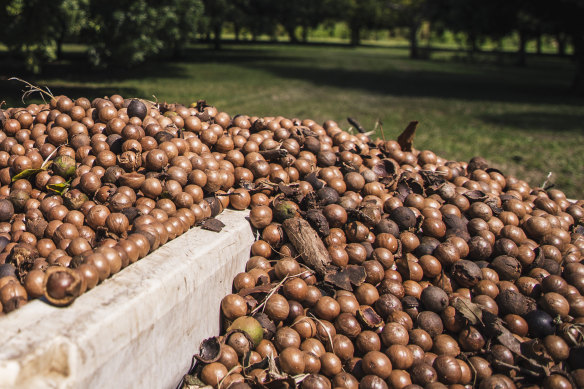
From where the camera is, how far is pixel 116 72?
21359 millimetres

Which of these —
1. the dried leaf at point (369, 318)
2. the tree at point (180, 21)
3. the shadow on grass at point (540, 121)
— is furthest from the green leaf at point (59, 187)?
the tree at point (180, 21)

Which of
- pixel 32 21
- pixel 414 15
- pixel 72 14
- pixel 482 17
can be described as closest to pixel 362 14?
pixel 414 15

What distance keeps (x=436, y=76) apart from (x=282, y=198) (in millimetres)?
26370

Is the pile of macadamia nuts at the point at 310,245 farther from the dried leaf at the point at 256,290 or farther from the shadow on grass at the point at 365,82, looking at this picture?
the shadow on grass at the point at 365,82

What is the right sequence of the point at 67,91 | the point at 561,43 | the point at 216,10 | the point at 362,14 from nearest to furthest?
the point at 67,91 < the point at 216,10 < the point at 561,43 < the point at 362,14

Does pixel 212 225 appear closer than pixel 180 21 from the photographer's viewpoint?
Yes

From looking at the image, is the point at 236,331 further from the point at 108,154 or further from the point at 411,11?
the point at 411,11

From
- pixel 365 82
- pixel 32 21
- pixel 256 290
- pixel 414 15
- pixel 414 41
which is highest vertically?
pixel 414 15

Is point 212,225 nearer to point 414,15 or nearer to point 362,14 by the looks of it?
point 414,15

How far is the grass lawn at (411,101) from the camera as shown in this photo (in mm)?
9586

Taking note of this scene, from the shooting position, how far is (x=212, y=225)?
3.12 m

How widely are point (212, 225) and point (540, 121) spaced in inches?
522

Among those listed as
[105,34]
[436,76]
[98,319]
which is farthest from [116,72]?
[98,319]

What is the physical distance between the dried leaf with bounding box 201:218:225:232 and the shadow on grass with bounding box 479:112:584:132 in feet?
37.5
